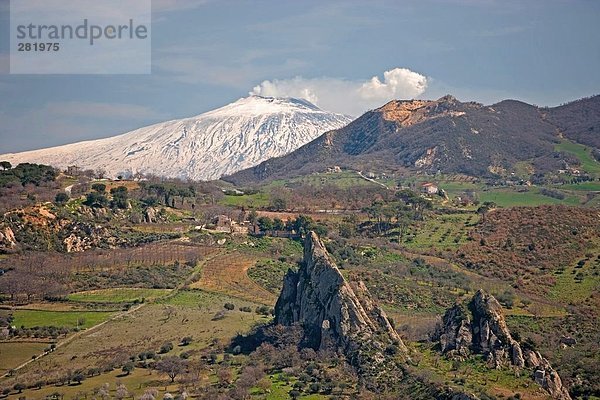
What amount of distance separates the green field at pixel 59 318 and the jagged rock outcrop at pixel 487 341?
25300 millimetres

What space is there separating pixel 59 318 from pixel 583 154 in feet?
400

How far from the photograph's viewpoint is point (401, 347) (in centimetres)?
3838

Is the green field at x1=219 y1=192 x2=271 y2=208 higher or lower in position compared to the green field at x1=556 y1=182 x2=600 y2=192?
lower

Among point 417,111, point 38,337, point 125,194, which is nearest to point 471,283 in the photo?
point 38,337

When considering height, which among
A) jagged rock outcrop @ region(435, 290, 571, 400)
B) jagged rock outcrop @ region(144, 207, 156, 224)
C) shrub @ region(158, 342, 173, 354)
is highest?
jagged rock outcrop @ region(144, 207, 156, 224)

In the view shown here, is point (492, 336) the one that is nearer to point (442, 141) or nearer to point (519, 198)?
point (519, 198)

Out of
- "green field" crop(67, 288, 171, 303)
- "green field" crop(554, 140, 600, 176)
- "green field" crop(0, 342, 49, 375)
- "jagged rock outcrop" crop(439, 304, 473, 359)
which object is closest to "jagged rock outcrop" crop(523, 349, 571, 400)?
"jagged rock outcrop" crop(439, 304, 473, 359)

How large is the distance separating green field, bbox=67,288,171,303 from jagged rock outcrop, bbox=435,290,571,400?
26.9m

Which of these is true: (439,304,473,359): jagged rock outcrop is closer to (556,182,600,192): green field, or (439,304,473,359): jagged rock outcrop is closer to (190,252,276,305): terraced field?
(190,252,276,305): terraced field

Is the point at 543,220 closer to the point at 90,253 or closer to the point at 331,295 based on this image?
the point at 331,295

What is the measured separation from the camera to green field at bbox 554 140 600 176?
454 feet

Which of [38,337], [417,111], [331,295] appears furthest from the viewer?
[417,111]

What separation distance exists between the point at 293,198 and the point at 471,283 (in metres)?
43.1

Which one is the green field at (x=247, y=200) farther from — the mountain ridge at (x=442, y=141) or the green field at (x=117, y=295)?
the mountain ridge at (x=442, y=141)
